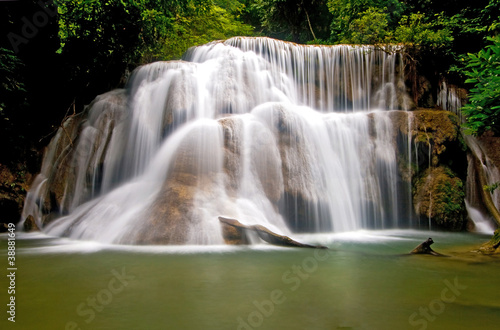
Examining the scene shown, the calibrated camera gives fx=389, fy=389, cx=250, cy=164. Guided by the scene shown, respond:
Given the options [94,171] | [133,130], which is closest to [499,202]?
[133,130]

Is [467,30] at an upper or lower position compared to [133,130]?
upper

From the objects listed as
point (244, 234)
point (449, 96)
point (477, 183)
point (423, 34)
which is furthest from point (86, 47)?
point (449, 96)

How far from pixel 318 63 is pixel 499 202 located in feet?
24.2

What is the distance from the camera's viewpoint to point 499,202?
12102 millimetres

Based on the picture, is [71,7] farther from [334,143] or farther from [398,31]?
[398,31]
